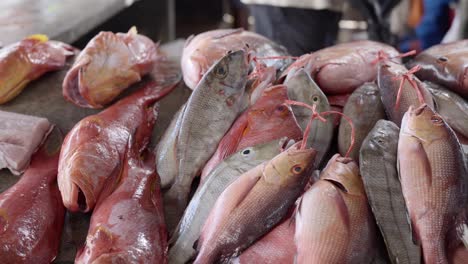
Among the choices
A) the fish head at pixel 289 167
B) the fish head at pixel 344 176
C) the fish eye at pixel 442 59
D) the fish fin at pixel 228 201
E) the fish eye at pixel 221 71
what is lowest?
the fish fin at pixel 228 201

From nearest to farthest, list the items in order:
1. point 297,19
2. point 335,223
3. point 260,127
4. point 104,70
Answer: point 335,223, point 260,127, point 104,70, point 297,19

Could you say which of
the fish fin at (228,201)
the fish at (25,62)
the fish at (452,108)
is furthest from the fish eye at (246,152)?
the fish at (25,62)

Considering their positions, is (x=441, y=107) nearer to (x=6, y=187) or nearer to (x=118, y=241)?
(x=118, y=241)

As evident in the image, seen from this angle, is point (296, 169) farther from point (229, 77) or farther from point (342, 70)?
point (342, 70)

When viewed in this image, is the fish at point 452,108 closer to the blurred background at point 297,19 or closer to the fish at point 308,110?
the fish at point 308,110

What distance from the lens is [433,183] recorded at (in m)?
1.33

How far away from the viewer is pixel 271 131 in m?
1.66

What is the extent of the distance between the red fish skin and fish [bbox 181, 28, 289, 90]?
37.1 inches

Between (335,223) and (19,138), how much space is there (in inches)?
49.6

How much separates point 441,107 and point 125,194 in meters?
1.18

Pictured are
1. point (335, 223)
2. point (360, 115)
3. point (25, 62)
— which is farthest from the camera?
point (25, 62)

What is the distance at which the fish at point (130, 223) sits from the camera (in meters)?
1.30

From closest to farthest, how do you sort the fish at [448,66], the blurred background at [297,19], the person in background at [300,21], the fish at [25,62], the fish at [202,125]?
the fish at [202,125], the fish at [448,66], the fish at [25,62], the blurred background at [297,19], the person in background at [300,21]

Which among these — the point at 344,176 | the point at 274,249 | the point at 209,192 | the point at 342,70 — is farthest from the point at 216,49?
the point at 274,249
